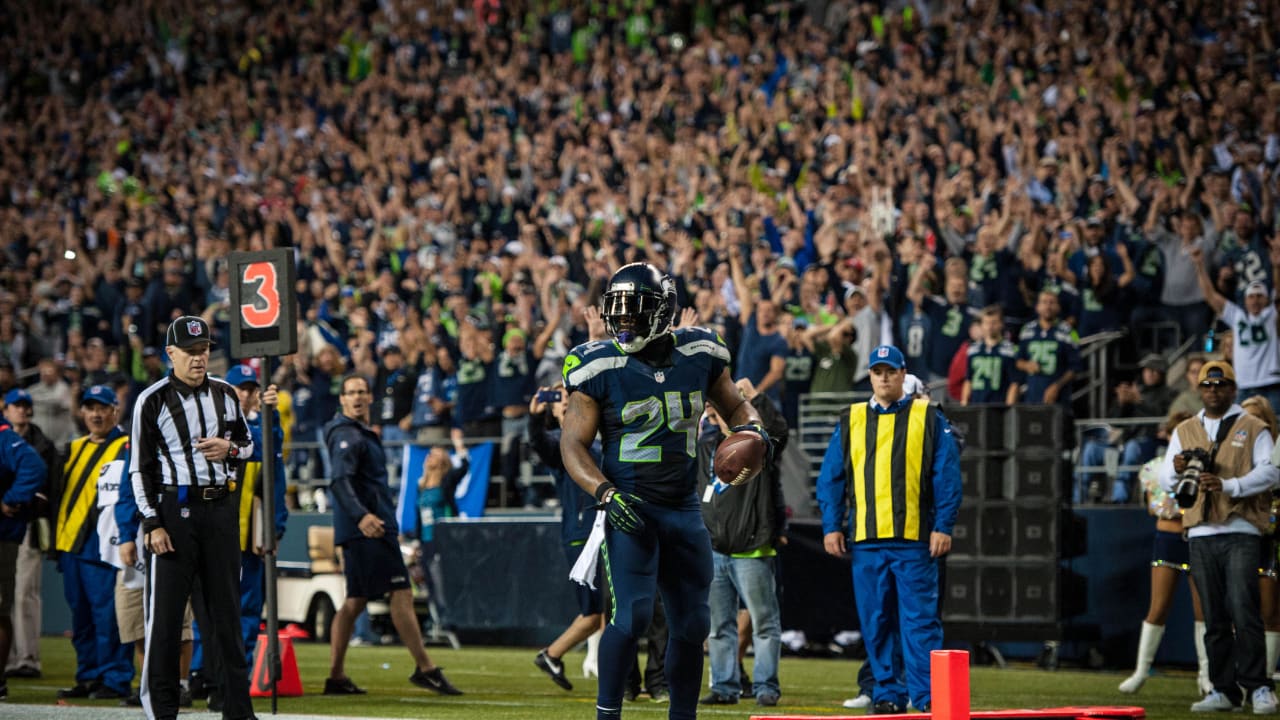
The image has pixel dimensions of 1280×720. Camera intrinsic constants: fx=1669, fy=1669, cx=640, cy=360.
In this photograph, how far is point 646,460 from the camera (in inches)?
281

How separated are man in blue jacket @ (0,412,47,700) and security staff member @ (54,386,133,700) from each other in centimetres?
37

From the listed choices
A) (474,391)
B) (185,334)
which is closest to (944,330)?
(474,391)

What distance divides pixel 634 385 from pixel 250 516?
4931mm

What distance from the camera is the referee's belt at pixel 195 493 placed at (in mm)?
8484

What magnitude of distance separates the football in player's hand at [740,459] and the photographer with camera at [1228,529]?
436 cm

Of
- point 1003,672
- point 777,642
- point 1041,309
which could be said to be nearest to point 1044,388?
point 1041,309

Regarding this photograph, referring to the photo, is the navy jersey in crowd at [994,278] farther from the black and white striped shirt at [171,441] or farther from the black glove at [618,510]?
the black glove at [618,510]

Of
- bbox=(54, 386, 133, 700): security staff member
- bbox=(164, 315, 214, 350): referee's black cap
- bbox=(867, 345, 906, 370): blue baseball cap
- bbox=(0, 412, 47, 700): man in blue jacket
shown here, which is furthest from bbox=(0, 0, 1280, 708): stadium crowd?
bbox=(164, 315, 214, 350): referee's black cap

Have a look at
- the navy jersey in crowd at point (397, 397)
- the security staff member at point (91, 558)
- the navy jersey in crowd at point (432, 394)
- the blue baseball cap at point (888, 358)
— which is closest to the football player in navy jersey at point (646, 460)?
the blue baseball cap at point (888, 358)

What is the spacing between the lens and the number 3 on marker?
32.3ft

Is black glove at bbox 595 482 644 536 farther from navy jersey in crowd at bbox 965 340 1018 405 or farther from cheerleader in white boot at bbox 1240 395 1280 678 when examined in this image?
navy jersey in crowd at bbox 965 340 1018 405

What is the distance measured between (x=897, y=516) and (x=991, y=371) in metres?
5.41

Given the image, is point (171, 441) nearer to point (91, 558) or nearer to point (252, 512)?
point (252, 512)

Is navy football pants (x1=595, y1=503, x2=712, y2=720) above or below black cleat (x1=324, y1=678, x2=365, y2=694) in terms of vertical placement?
above
